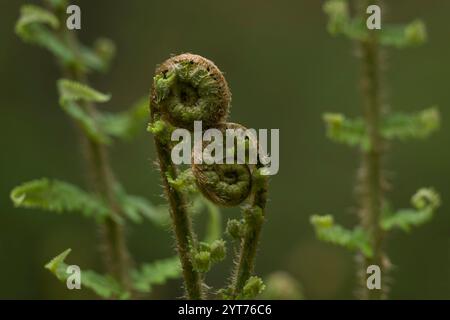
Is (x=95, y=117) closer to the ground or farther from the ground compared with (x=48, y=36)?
closer to the ground

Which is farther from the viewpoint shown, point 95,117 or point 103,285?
point 95,117

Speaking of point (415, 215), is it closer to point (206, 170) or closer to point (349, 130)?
point (349, 130)

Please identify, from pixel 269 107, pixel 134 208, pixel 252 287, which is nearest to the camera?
pixel 252 287

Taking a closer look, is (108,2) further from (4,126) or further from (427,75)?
(427,75)

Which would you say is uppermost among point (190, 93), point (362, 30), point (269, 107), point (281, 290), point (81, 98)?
point (269, 107)

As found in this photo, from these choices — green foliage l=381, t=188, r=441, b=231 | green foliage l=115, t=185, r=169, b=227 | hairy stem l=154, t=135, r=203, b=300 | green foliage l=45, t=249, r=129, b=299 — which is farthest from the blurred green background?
hairy stem l=154, t=135, r=203, b=300

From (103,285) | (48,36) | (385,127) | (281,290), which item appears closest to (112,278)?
(103,285)

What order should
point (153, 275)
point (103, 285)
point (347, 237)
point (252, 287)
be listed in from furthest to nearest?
point (153, 275) → point (347, 237) → point (103, 285) → point (252, 287)
